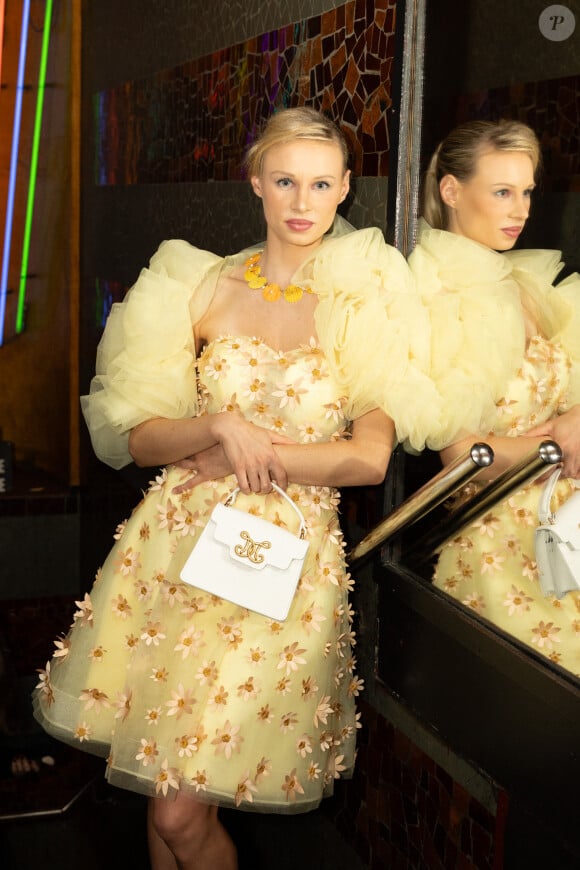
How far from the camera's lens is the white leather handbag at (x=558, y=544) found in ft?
5.57

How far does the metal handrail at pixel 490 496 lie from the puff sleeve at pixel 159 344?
1.87ft

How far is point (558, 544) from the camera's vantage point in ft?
5.61

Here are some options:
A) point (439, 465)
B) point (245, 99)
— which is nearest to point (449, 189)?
point (439, 465)

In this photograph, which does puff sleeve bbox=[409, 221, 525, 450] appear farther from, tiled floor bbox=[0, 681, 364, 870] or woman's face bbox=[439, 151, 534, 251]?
tiled floor bbox=[0, 681, 364, 870]

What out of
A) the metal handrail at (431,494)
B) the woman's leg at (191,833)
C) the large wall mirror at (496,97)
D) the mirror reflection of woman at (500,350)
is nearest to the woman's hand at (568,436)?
the mirror reflection of woman at (500,350)

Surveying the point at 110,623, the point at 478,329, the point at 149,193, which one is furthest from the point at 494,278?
the point at 149,193

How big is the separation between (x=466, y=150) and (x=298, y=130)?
0.38m

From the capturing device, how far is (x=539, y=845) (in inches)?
74.0

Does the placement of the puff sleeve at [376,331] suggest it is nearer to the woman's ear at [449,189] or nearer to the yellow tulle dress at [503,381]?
the yellow tulle dress at [503,381]

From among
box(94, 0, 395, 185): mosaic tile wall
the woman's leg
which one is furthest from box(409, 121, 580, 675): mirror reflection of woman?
the woman's leg

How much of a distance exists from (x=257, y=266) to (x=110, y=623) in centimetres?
81

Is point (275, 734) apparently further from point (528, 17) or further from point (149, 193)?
point (149, 193)

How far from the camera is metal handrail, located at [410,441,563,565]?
1.63m

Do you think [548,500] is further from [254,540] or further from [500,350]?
[254,540]
